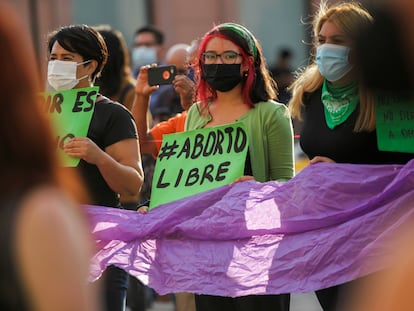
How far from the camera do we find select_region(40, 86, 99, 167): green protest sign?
18.6ft

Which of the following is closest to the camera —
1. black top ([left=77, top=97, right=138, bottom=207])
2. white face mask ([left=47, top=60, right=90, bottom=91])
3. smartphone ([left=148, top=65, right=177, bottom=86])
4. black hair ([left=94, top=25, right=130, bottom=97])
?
black top ([left=77, top=97, right=138, bottom=207])

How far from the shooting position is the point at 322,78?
18.7ft

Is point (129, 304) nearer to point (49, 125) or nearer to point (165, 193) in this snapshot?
point (165, 193)

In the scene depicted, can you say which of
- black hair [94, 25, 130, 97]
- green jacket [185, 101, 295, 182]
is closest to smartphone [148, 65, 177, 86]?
green jacket [185, 101, 295, 182]

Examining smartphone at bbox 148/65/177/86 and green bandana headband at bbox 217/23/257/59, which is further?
smartphone at bbox 148/65/177/86

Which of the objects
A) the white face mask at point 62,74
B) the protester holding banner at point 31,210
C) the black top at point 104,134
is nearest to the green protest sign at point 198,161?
the black top at point 104,134

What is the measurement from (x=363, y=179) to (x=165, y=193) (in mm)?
912

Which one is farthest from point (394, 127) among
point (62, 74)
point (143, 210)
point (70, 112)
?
point (62, 74)

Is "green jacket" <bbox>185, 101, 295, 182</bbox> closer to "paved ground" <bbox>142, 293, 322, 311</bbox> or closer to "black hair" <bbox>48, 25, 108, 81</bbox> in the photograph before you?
"black hair" <bbox>48, 25, 108, 81</bbox>

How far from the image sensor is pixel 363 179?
17.3ft

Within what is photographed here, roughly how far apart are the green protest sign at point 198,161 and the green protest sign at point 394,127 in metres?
0.61

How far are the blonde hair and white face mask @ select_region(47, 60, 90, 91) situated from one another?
39.5 inches

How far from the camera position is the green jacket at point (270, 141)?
5594mm

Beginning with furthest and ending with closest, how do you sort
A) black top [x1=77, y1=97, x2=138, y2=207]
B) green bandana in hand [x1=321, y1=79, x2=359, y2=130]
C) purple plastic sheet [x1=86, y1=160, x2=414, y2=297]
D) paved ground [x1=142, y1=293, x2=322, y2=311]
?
paved ground [x1=142, y1=293, x2=322, y2=311]
black top [x1=77, y1=97, x2=138, y2=207]
green bandana in hand [x1=321, y1=79, x2=359, y2=130]
purple plastic sheet [x1=86, y1=160, x2=414, y2=297]
